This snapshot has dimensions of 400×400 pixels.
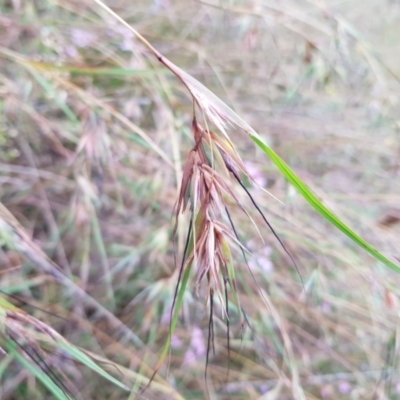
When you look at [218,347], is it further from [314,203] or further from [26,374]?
[314,203]

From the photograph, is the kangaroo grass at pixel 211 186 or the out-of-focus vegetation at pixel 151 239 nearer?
the kangaroo grass at pixel 211 186

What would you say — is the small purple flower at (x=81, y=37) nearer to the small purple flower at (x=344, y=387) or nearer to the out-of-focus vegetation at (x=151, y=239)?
the out-of-focus vegetation at (x=151, y=239)

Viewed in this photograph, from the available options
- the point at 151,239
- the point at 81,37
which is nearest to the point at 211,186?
the point at 151,239

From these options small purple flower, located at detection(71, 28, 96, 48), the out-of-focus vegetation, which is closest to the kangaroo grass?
the out-of-focus vegetation

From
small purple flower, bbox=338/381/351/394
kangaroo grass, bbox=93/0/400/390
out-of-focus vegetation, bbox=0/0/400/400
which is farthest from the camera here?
small purple flower, bbox=338/381/351/394

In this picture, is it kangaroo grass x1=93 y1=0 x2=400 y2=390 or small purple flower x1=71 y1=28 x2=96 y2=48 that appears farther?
small purple flower x1=71 y1=28 x2=96 y2=48

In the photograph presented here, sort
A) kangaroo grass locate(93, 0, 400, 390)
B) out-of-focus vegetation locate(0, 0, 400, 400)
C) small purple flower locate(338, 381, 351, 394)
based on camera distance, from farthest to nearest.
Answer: small purple flower locate(338, 381, 351, 394)
out-of-focus vegetation locate(0, 0, 400, 400)
kangaroo grass locate(93, 0, 400, 390)

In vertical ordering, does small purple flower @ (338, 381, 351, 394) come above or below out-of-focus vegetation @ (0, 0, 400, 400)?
below

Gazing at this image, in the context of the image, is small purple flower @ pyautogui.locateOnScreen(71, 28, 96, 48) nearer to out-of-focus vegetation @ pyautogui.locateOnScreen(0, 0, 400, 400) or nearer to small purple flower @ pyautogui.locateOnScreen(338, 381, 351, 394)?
out-of-focus vegetation @ pyautogui.locateOnScreen(0, 0, 400, 400)

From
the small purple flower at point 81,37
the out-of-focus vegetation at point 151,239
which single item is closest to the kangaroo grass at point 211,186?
the out-of-focus vegetation at point 151,239

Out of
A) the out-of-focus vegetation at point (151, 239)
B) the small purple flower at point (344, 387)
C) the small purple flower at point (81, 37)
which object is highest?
the small purple flower at point (81, 37)

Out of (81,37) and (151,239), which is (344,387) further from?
(81,37)
